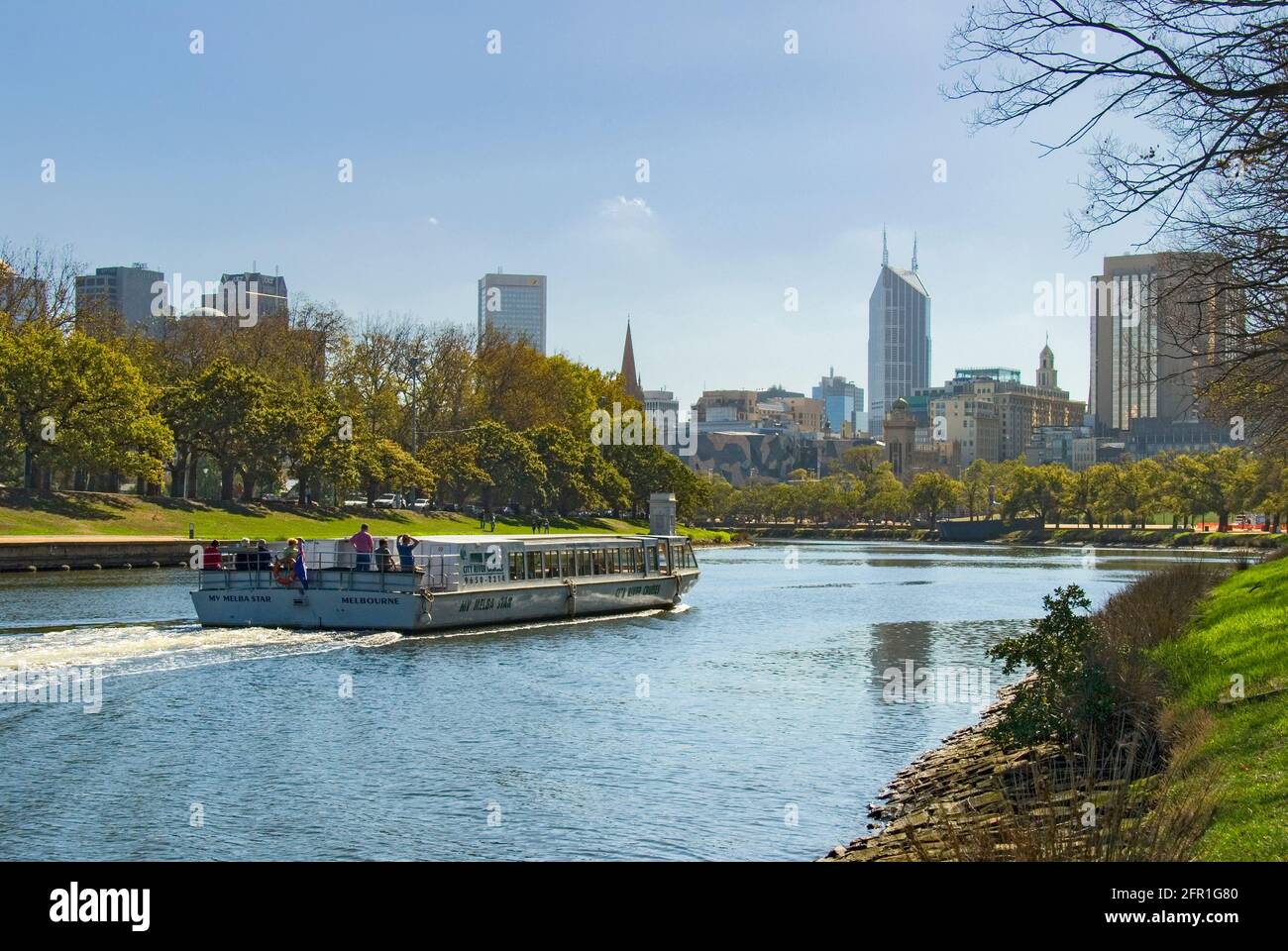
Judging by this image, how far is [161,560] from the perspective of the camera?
268ft

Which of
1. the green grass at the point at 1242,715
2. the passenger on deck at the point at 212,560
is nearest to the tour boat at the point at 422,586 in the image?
the passenger on deck at the point at 212,560

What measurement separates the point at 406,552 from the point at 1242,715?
32.0m

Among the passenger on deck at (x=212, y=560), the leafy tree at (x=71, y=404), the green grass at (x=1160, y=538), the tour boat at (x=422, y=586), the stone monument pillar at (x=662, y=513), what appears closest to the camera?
the tour boat at (x=422, y=586)

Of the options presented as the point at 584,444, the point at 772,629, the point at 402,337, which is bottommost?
the point at 772,629

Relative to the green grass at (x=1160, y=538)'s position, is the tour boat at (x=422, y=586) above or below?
above

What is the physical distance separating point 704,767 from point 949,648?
24171 millimetres

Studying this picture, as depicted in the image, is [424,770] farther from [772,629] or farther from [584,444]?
[584,444]

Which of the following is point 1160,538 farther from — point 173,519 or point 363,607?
point 363,607

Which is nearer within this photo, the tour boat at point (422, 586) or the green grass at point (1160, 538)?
the tour boat at point (422, 586)

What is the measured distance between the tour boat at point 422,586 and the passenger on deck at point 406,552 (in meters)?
0.17

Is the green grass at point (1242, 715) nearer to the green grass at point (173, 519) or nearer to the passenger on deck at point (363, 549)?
the passenger on deck at point (363, 549)

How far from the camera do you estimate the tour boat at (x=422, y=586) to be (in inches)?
1822

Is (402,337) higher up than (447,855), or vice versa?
(402,337)
